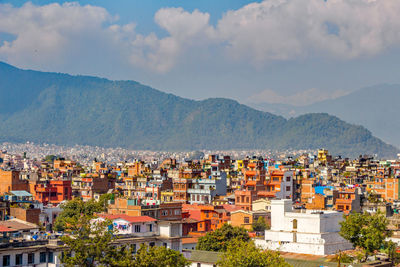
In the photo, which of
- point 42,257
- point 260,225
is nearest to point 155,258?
point 42,257

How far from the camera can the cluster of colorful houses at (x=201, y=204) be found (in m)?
53.3

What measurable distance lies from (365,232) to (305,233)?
14.0 feet

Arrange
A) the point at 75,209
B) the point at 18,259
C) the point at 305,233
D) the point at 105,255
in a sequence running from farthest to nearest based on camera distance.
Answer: the point at 75,209 → the point at 305,233 → the point at 18,259 → the point at 105,255

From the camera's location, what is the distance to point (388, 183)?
106m

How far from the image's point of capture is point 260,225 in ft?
245

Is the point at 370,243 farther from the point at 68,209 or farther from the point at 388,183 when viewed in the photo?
the point at 388,183

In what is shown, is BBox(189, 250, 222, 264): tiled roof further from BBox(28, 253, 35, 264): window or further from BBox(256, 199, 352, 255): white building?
BBox(28, 253, 35, 264): window

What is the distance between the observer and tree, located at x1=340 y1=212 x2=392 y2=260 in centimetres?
5281

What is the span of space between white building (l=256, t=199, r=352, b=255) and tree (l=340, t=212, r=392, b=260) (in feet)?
4.50

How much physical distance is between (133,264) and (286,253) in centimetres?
1830

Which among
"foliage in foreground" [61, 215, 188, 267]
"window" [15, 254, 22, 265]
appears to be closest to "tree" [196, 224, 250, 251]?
"foliage in foreground" [61, 215, 188, 267]

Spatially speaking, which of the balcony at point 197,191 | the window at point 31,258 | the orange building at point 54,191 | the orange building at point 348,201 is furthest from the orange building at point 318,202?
the window at point 31,258

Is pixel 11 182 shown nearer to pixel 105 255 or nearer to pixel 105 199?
pixel 105 199

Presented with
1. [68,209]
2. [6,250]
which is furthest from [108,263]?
[68,209]
